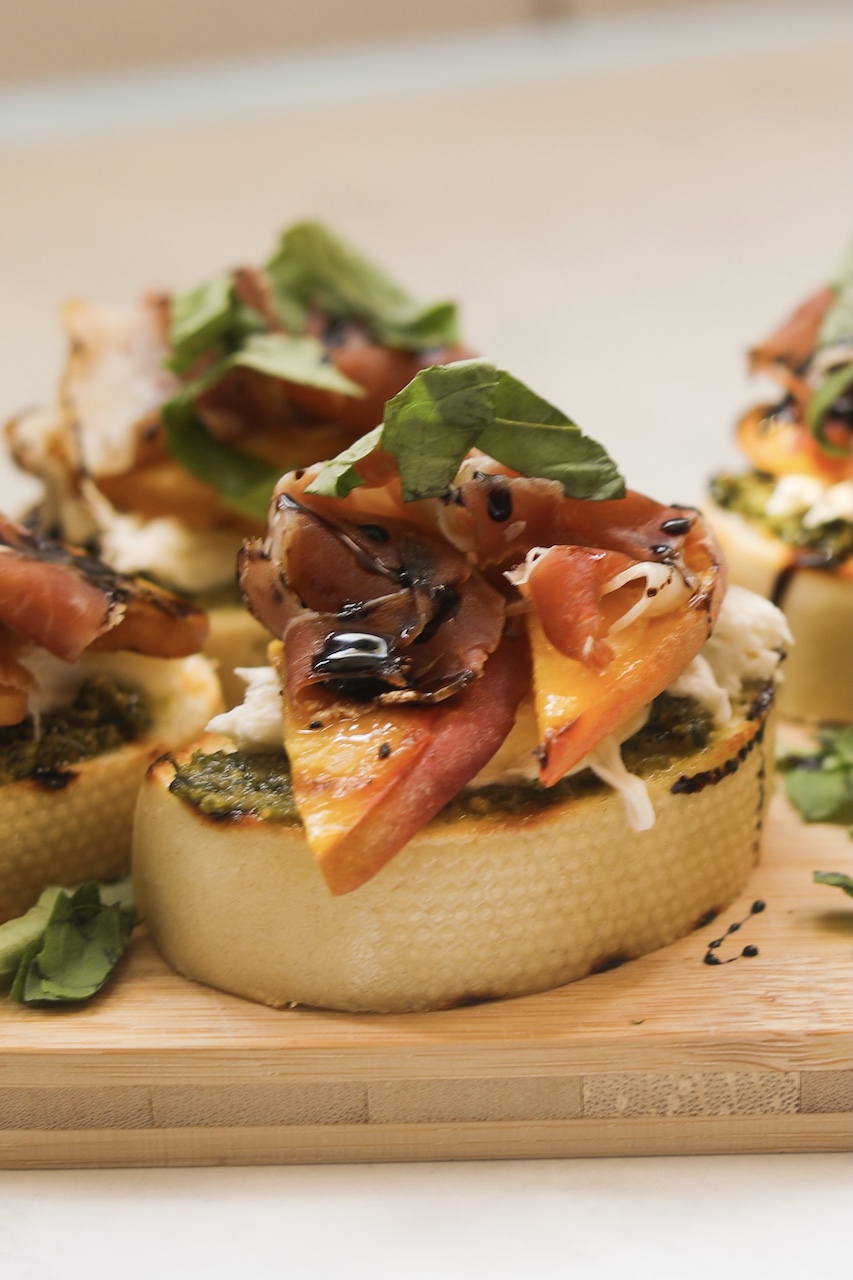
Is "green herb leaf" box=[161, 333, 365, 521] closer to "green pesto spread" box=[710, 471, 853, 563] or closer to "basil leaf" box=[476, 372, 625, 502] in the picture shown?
"green pesto spread" box=[710, 471, 853, 563]

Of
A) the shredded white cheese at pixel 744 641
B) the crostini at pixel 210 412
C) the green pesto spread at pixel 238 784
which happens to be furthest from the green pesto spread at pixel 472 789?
the crostini at pixel 210 412

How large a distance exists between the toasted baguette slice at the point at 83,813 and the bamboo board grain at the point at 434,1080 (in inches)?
12.4

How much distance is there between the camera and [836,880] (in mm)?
2557

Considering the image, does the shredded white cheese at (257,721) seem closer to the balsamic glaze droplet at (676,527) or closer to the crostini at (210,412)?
the balsamic glaze droplet at (676,527)

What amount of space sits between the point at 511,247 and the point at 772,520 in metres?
3.64

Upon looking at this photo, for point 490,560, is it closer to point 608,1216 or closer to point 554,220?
point 608,1216

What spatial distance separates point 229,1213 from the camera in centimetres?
217

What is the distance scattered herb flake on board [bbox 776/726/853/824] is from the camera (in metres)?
2.87

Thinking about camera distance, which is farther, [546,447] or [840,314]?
[840,314]

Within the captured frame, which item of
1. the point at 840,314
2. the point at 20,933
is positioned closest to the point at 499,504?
the point at 20,933

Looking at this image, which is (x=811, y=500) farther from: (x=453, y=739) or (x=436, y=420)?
(x=453, y=739)

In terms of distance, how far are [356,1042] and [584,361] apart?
12.6ft

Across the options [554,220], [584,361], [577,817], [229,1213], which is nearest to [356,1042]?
[229,1213]

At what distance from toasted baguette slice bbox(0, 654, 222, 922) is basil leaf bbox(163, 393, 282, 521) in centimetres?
73
